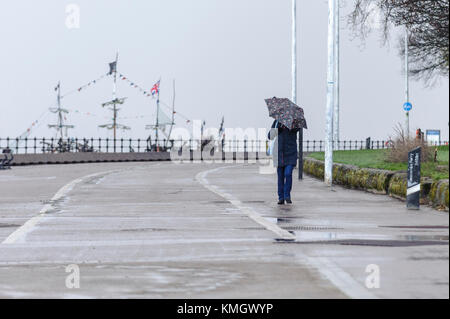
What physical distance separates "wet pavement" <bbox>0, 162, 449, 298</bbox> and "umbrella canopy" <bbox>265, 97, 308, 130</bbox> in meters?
1.59

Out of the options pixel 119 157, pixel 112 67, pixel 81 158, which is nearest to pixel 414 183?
Answer: pixel 81 158

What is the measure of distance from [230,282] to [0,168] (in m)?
37.1

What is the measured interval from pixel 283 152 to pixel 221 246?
797 cm

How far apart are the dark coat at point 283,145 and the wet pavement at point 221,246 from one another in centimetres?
Result: 90

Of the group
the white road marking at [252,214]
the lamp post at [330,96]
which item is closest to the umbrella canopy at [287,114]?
the white road marking at [252,214]

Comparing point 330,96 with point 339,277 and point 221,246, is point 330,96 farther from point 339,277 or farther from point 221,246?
point 339,277

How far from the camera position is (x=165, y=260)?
10648 millimetres

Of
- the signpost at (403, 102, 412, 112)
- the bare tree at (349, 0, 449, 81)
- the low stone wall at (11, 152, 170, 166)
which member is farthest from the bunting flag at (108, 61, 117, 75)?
the bare tree at (349, 0, 449, 81)

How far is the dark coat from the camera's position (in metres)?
19.8

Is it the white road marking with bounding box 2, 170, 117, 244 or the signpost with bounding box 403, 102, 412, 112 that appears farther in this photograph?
the signpost with bounding box 403, 102, 412, 112

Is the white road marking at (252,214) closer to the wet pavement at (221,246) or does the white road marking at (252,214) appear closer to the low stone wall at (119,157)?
the wet pavement at (221,246)

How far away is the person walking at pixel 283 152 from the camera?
19.8 m

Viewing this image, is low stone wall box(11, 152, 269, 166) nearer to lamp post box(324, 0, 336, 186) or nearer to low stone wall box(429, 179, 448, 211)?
lamp post box(324, 0, 336, 186)
